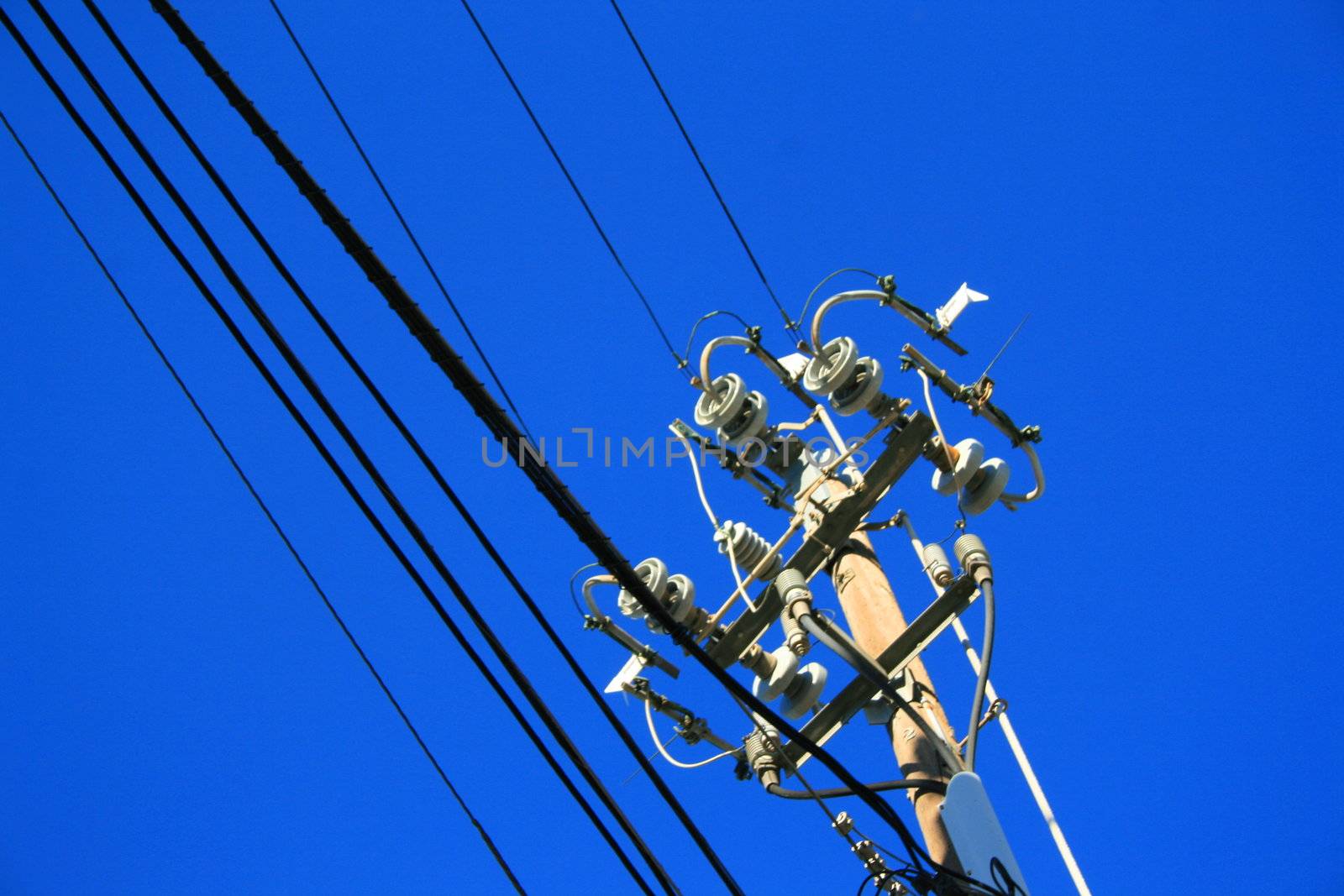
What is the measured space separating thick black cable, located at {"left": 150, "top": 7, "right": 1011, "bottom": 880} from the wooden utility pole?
71cm

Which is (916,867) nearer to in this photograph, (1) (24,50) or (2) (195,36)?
(2) (195,36)

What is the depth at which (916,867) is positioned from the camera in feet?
17.3

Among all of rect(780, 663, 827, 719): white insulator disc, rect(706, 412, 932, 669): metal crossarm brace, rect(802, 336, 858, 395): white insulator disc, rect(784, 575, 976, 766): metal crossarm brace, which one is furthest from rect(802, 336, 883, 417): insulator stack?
rect(780, 663, 827, 719): white insulator disc

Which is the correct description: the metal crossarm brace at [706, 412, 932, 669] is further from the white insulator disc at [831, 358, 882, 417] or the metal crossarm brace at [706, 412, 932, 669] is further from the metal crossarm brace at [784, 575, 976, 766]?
the metal crossarm brace at [784, 575, 976, 766]

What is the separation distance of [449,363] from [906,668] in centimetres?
A: 285

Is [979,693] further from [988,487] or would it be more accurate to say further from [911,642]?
[988,487]

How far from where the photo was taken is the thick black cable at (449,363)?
16.0 feet

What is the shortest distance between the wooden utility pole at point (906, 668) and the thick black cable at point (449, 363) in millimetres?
707

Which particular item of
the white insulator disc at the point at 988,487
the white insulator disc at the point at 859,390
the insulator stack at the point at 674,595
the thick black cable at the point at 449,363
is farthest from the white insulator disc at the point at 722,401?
the thick black cable at the point at 449,363

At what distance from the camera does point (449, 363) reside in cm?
505

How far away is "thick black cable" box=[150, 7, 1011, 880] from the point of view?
4.88 metres

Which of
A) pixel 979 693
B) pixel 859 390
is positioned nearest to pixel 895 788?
pixel 979 693

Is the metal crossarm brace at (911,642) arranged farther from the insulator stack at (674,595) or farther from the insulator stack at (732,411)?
the insulator stack at (732,411)

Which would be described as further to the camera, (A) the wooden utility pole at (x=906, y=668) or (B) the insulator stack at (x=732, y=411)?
(B) the insulator stack at (x=732, y=411)
